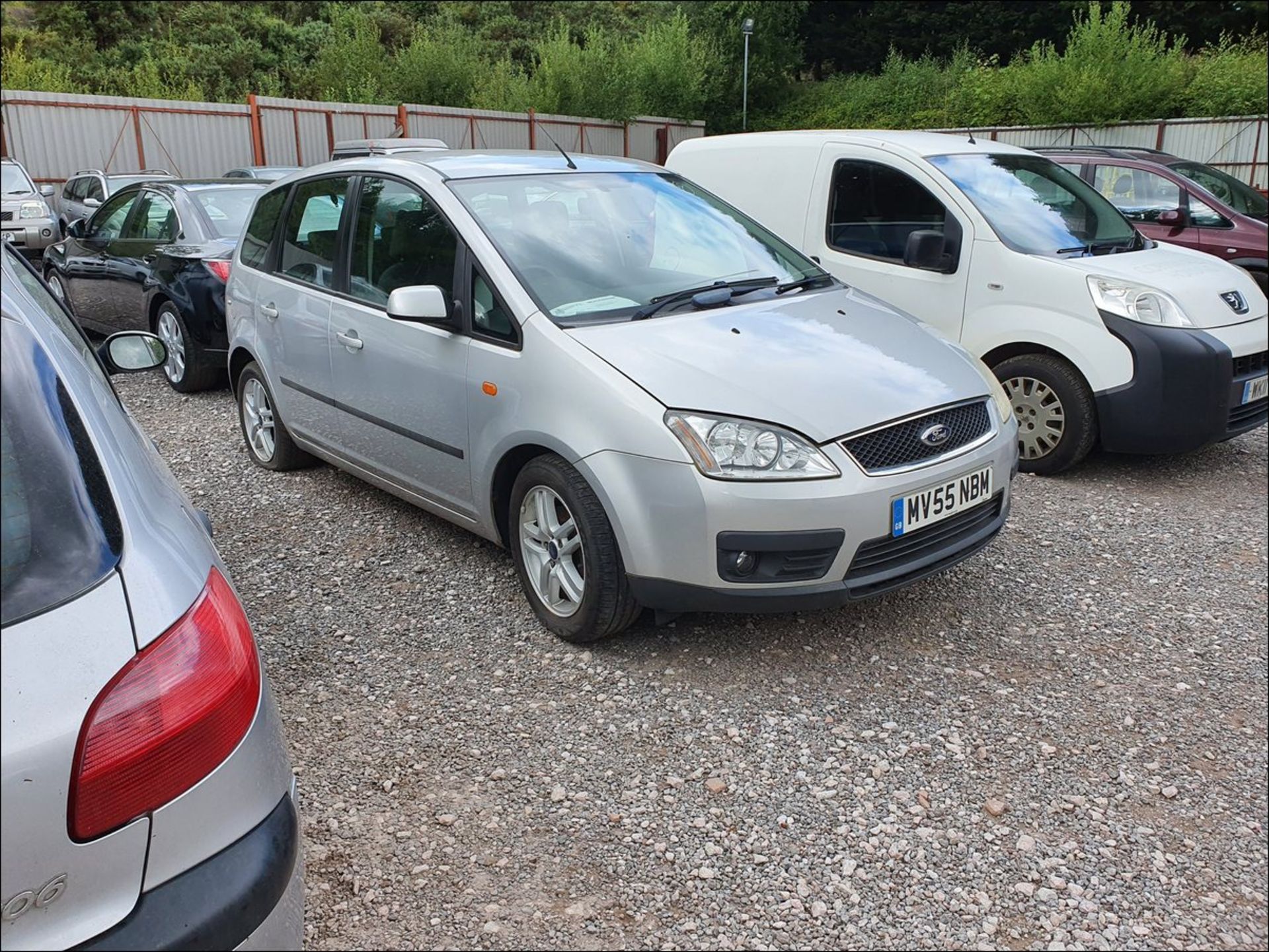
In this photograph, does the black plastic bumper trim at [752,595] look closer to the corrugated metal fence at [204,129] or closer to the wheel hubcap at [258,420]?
the wheel hubcap at [258,420]

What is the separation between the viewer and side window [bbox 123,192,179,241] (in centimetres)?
759

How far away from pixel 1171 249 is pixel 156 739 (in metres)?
6.21

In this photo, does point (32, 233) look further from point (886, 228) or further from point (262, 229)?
point (886, 228)

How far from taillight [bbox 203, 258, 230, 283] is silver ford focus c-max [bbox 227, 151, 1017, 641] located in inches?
95.7

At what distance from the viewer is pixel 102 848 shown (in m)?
1.35

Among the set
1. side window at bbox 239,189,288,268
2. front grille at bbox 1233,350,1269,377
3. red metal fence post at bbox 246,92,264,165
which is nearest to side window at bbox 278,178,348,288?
side window at bbox 239,189,288,268

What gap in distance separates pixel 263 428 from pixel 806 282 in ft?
10.1

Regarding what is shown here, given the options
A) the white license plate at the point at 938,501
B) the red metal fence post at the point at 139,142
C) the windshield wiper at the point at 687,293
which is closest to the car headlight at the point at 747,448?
the white license plate at the point at 938,501

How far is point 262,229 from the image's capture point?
534 cm

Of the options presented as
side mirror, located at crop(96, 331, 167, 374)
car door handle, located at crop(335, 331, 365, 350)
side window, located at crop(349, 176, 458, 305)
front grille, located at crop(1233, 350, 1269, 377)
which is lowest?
front grille, located at crop(1233, 350, 1269, 377)

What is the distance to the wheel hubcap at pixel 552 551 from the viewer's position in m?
3.53

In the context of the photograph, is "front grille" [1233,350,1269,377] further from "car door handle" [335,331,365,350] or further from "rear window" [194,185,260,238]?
"rear window" [194,185,260,238]

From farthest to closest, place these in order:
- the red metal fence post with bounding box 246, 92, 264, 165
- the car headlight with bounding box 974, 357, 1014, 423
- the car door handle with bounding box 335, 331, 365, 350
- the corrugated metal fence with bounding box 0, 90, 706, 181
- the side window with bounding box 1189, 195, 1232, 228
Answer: the red metal fence post with bounding box 246, 92, 264, 165 < the corrugated metal fence with bounding box 0, 90, 706, 181 < the side window with bounding box 1189, 195, 1232, 228 < the car door handle with bounding box 335, 331, 365, 350 < the car headlight with bounding box 974, 357, 1014, 423

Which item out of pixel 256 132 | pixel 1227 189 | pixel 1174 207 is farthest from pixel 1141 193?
pixel 256 132
